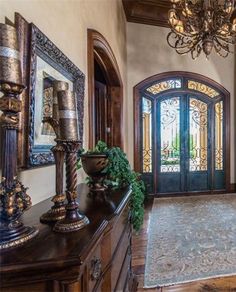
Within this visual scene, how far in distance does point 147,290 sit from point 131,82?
15.0 ft

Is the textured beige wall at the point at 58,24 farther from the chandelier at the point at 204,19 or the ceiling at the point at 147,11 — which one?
the ceiling at the point at 147,11

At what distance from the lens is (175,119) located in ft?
19.6

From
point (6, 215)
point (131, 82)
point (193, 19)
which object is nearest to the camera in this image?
point (6, 215)

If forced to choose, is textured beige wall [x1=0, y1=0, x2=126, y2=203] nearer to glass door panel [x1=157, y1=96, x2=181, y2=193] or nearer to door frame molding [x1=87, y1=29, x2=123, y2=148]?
door frame molding [x1=87, y1=29, x2=123, y2=148]

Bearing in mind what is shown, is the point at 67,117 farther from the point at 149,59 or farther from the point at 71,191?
the point at 149,59

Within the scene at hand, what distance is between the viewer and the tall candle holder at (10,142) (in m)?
0.72

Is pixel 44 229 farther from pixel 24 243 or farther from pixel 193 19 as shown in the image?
pixel 193 19

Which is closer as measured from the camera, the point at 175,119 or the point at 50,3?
the point at 50,3

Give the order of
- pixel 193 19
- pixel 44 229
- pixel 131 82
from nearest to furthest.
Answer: pixel 44 229 → pixel 193 19 → pixel 131 82

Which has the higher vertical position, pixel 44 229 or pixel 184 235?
pixel 44 229

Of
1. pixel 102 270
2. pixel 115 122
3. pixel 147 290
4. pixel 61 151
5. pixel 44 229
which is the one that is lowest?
pixel 147 290

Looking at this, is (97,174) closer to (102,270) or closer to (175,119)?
(102,270)

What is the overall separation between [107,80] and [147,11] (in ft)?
7.27

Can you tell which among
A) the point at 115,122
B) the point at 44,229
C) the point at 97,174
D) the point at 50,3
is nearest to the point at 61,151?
the point at 44,229
